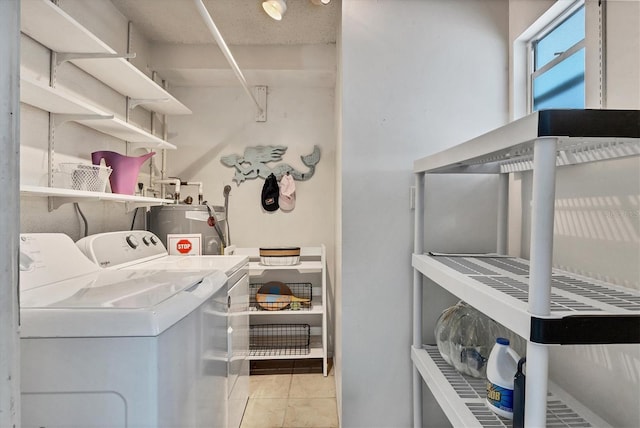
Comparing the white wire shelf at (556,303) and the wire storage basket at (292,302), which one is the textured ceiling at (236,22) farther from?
the wire storage basket at (292,302)

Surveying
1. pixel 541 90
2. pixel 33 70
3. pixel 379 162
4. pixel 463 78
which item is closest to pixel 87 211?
pixel 33 70

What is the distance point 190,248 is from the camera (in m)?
2.39

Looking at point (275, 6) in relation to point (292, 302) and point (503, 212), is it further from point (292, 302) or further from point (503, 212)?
point (292, 302)

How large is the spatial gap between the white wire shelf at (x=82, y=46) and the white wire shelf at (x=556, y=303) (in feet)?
5.79

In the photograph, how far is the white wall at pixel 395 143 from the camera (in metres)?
1.89

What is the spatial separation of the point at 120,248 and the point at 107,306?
3.20 ft

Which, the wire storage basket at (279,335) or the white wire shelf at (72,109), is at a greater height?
the white wire shelf at (72,109)

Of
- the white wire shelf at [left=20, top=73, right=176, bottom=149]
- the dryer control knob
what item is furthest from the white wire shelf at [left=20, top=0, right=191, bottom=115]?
the dryer control knob

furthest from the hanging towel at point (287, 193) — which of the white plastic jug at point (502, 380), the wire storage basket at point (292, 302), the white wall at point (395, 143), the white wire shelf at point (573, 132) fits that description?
the white plastic jug at point (502, 380)

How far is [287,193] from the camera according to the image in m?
3.07

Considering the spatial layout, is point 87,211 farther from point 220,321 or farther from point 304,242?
point 304,242

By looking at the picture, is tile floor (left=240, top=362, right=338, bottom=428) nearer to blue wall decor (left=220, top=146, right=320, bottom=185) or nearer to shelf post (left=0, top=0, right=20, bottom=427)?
blue wall decor (left=220, top=146, right=320, bottom=185)

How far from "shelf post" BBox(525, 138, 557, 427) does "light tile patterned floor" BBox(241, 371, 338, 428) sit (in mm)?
1606

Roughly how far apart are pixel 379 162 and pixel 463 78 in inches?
24.7
